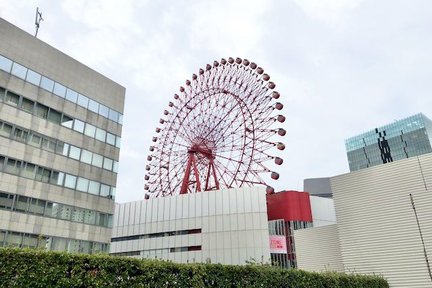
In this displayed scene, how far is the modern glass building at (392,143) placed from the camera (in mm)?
125125

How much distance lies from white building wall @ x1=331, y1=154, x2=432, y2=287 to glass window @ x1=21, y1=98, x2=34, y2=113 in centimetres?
2673

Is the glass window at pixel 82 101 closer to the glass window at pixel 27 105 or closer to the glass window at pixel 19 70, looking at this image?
the glass window at pixel 27 105

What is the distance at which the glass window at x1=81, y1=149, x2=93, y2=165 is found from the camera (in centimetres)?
3441

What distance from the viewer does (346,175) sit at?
29.5 metres

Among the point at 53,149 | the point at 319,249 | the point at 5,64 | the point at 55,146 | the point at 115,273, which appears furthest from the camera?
the point at 319,249

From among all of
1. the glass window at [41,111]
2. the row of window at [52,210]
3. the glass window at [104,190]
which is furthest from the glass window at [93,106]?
the row of window at [52,210]

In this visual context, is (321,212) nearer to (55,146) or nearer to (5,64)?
(55,146)

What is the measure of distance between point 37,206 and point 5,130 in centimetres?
668

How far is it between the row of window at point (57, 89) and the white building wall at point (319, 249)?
2253 cm

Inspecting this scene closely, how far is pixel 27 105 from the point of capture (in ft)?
101

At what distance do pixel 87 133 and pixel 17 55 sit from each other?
9.02 m

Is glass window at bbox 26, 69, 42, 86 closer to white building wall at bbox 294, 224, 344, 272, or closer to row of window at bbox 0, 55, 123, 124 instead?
row of window at bbox 0, 55, 123, 124

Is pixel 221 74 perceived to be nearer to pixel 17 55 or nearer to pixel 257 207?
pixel 257 207

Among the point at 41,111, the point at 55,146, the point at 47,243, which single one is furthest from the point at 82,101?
the point at 47,243
